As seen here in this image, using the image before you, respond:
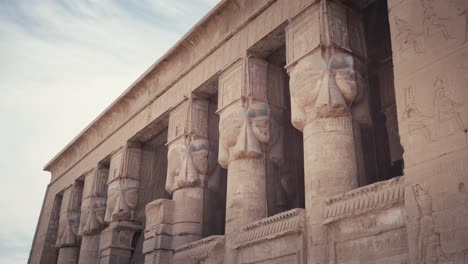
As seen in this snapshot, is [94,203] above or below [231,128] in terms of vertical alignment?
above

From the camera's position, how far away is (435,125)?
18.6ft

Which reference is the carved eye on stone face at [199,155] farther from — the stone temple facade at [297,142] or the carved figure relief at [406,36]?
the carved figure relief at [406,36]

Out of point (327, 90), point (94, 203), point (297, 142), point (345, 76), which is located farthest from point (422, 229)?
point (94, 203)

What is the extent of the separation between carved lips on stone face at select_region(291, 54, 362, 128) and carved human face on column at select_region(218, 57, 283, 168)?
1.28m

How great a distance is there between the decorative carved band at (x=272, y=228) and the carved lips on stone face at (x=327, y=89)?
4.78ft

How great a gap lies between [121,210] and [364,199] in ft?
26.9

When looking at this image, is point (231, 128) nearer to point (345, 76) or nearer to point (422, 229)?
point (345, 76)

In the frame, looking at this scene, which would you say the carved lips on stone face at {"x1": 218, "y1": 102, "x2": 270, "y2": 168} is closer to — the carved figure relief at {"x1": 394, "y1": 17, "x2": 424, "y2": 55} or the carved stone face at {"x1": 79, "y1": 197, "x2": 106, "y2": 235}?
the carved figure relief at {"x1": 394, "y1": 17, "x2": 424, "y2": 55}

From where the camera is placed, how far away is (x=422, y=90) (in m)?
5.94

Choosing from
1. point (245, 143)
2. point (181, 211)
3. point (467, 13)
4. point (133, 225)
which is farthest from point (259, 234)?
point (133, 225)

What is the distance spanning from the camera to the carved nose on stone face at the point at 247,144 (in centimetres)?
909

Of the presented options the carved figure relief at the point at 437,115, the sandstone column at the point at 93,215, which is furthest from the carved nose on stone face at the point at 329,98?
the sandstone column at the point at 93,215

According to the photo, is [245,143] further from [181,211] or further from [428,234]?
[428,234]

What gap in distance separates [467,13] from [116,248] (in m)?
10.1
